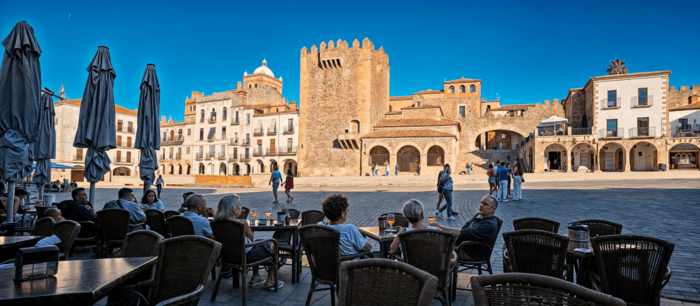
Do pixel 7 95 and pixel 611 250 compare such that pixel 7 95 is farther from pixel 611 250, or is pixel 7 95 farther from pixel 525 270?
pixel 611 250

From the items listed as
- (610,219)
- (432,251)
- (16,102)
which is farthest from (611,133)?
(16,102)

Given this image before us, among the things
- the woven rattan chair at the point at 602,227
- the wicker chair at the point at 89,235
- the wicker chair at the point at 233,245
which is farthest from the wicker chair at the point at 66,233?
the woven rattan chair at the point at 602,227

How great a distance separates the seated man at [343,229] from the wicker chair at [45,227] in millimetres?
2934

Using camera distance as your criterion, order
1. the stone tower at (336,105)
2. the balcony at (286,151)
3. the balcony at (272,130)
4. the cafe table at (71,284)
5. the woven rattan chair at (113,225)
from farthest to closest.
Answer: the balcony at (272,130)
the balcony at (286,151)
the stone tower at (336,105)
the woven rattan chair at (113,225)
the cafe table at (71,284)

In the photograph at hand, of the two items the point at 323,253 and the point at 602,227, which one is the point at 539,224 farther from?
the point at 323,253

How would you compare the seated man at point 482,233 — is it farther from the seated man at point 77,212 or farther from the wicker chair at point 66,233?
the seated man at point 77,212

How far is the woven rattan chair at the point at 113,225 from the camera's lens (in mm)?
5180

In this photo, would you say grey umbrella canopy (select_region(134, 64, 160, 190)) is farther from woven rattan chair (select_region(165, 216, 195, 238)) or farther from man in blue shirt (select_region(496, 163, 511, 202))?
man in blue shirt (select_region(496, 163, 511, 202))

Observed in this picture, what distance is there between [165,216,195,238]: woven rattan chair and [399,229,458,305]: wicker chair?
2.34 metres

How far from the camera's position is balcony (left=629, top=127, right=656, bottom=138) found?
30828mm

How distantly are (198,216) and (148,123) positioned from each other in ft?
18.6

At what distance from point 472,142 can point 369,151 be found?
1499 cm

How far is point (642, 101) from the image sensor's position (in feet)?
105

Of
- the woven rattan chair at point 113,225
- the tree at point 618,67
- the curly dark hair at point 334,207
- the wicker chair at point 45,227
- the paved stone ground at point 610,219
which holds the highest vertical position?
the tree at point 618,67
